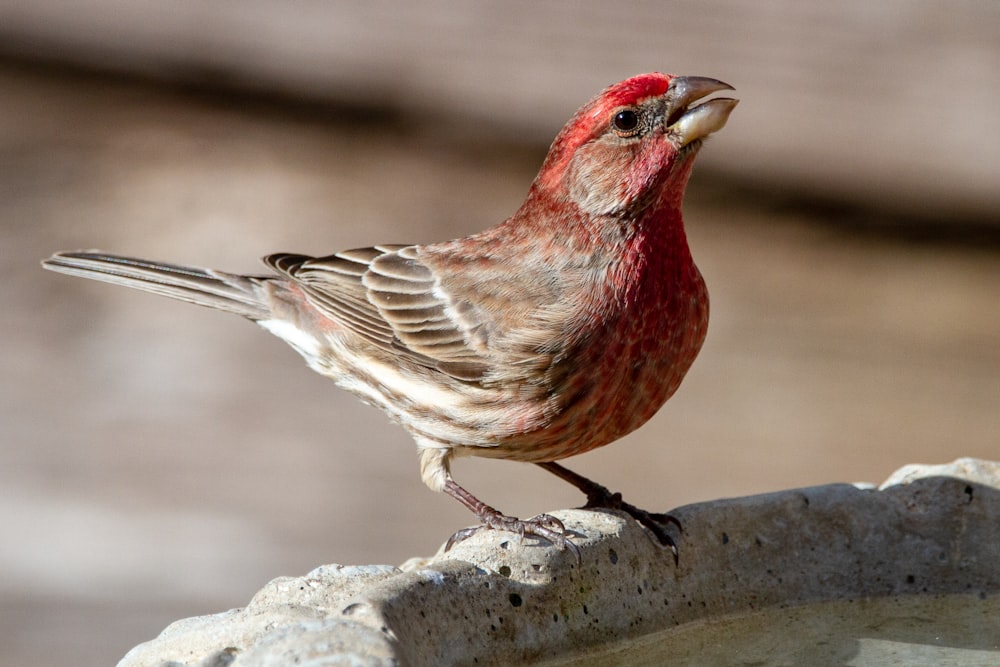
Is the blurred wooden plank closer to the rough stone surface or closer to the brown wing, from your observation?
the brown wing

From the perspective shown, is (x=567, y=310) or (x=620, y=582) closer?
(x=620, y=582)

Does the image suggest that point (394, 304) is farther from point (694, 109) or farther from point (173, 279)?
point (694, 109)

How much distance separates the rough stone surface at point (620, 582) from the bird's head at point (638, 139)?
0.92 meters

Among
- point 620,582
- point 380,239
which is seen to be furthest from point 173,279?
point 620,582

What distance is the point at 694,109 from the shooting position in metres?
3.22

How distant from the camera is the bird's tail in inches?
159

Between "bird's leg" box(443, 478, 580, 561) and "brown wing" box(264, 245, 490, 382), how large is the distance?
1.04 ft

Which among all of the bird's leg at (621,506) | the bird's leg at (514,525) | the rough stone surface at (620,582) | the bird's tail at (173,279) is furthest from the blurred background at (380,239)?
the rough stone surface at (620,582)

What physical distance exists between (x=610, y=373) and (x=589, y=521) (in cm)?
65

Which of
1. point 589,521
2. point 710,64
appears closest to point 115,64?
point 710,64

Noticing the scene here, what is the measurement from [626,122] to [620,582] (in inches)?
49.2

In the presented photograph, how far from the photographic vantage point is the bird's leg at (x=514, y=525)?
8.30ft

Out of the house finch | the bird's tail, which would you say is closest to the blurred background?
the bird's tail

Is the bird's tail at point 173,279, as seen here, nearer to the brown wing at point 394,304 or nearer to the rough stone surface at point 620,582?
the brown wing at point 394,304
